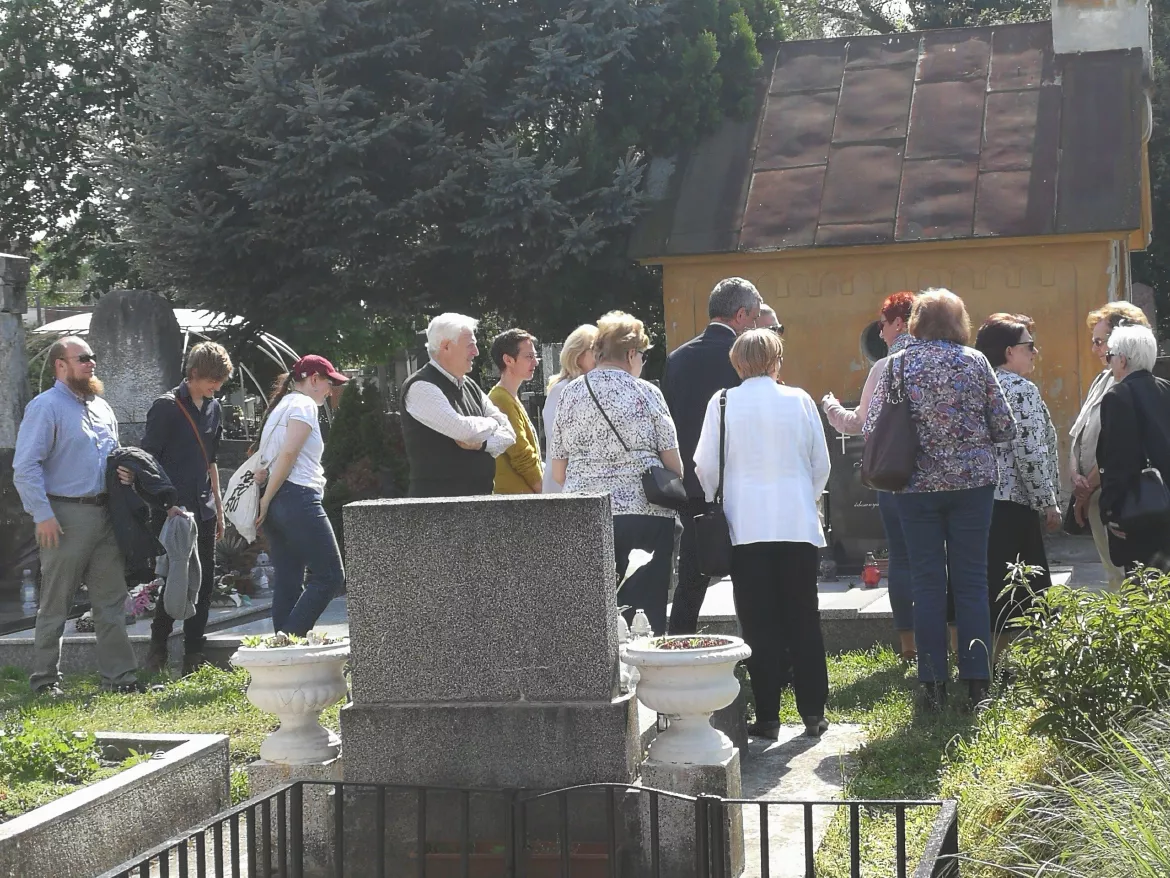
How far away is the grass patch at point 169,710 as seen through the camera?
680cm

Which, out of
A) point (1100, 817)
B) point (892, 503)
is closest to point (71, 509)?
point (892, 503)

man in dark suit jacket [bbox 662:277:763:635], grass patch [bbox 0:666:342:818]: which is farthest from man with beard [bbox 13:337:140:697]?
man in dark suit jacket [bbox 662:277:763:635]

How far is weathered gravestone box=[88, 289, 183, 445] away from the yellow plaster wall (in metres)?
5.23

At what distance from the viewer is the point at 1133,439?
7039mm

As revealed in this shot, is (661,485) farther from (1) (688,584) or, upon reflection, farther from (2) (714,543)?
(1) (688,584)

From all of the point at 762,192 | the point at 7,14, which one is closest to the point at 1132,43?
the point at 762,192

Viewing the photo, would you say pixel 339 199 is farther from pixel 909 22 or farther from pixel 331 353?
pixel 909 22

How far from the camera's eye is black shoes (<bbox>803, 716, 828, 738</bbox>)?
6.44 meters

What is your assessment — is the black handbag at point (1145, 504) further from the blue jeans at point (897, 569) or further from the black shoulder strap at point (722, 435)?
the black shoulder strap at point (722, 435)

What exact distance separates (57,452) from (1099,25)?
40.4 feet

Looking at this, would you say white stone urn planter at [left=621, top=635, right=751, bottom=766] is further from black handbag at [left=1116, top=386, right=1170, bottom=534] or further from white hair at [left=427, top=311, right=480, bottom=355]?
black handbag at [left=1116, top=386, right=1170, bottom=534]

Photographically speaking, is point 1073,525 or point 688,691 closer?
point 688,691

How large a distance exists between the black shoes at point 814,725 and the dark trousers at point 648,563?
0.79 m

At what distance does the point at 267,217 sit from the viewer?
14.8 m
